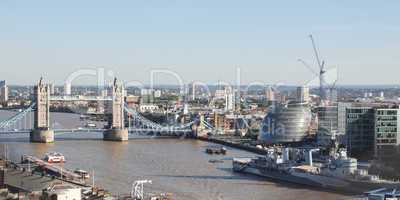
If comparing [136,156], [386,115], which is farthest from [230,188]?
[386,115]

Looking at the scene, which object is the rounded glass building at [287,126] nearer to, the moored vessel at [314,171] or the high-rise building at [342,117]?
the high-rise building at [342,117]

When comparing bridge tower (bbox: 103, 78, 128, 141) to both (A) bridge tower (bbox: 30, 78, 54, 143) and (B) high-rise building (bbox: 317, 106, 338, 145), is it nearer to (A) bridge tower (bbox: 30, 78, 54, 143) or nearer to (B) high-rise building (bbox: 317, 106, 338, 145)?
(A) bridge tower (bbox: 30, 78, 54, 143)

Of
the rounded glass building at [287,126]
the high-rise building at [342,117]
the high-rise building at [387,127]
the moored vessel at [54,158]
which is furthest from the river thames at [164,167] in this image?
the high-rise building at [387,127]

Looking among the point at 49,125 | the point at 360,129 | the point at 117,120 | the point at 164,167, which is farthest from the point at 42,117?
the point at 360,129

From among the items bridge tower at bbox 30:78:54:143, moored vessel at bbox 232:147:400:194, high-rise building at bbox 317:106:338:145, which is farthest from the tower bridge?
moored vessel at bbox 232:147:400:194

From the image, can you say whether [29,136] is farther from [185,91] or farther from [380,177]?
[185,91]

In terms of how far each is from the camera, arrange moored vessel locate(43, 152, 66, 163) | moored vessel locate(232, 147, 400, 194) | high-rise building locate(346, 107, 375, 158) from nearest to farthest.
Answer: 1. moored vessel locate(232, 147, 400, 194)
2. moored vessel locate(43, 152, 66, 163)
3. high-rise building locate(346, 107, 375, 158)

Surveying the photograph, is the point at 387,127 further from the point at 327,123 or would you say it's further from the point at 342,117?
the point at 327,123
